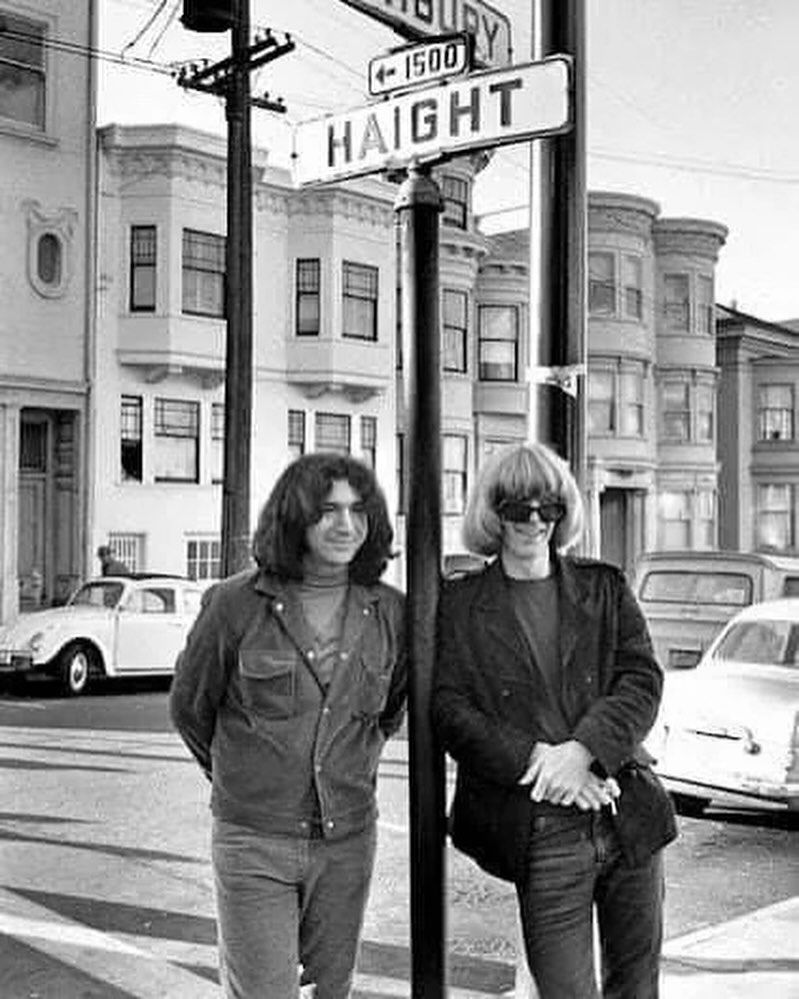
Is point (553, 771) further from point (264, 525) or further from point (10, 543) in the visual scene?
point (10, 543)

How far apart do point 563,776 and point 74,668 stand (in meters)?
13.9

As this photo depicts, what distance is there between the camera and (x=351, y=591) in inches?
139

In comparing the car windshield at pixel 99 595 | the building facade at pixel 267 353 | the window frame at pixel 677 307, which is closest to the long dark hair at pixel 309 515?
the car windshield at pixel 99 595

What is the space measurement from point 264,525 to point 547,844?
40.7 inches

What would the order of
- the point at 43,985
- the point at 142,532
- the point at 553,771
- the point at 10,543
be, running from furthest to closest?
the point at 142,532
the point at 10,543
the point at 43,985
the point at 553,771

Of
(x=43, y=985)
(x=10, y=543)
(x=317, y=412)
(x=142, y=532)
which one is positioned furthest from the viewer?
(x=317, y=412)

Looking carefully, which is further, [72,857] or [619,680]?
[72,857]

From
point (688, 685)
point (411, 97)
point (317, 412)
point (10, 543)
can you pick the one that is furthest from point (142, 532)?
point (411, 97)

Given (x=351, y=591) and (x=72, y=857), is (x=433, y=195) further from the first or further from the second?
(x=72, y=857)

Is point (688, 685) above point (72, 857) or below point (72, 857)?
above

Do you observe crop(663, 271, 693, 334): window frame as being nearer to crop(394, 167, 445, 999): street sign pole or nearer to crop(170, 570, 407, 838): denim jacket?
crop(394, 167, 445, 999): street sign pole

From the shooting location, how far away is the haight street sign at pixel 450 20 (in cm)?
363

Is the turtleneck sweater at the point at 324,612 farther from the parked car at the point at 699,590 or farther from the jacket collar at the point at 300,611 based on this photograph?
the parked car at the point at 699,590

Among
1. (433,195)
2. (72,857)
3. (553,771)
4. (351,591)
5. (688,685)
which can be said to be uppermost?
(433,195)
